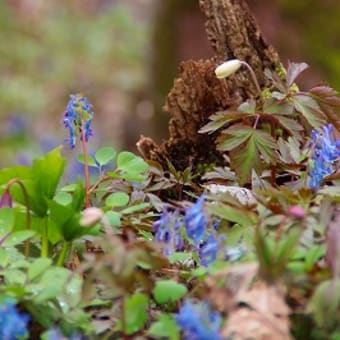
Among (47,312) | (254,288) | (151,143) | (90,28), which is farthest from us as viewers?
(90,28)

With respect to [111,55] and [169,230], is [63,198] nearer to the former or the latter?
[169,230]

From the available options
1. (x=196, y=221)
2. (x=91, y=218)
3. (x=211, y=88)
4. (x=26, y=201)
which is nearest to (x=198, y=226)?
(x=196, y=221)

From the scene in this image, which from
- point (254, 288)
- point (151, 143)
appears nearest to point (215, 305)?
point (254, 288)

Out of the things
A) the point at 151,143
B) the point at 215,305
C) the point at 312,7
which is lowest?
the point at 215,305

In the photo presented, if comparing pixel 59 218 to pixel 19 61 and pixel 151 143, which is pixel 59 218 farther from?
pixel 19 61

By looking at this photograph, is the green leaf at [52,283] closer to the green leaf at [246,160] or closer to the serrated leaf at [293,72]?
the green leaf at [246,160]

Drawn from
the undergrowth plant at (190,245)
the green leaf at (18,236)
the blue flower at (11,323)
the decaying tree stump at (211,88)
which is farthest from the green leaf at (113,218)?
the decaying tree stump at (211,88)

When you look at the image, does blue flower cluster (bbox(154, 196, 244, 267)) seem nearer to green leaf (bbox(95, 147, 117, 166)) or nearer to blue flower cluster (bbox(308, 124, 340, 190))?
blue flower cluster (bbox(308, 124, 340, 190))
